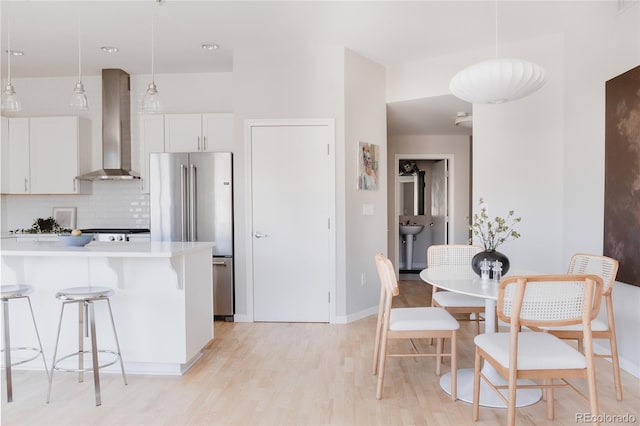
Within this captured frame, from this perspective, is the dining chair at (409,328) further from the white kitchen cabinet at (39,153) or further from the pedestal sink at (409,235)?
the pedestal sink at (409,235)

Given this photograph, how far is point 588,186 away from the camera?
3.37 metres

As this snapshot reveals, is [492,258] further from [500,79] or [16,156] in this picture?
[16,156]

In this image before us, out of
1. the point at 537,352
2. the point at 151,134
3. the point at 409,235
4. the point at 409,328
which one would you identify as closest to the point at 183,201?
the point at 151,134

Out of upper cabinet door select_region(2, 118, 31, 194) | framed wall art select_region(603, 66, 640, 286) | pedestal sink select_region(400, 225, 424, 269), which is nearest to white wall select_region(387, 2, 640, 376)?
framed wall art select_region(603, 66, 640, 286)

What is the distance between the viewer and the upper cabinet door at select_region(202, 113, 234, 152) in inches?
183

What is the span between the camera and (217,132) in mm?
4656

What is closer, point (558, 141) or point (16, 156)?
point (558, 141)

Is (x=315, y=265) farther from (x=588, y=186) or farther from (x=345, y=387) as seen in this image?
(x=588, y=186)

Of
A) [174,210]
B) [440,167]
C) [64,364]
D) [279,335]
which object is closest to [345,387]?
[279,335]

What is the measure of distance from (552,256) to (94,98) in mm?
5376

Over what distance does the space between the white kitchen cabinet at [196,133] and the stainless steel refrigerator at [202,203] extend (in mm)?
446

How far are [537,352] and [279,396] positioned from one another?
4.87 ft

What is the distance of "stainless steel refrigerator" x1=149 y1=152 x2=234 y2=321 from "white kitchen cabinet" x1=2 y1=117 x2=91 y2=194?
1.32 metres

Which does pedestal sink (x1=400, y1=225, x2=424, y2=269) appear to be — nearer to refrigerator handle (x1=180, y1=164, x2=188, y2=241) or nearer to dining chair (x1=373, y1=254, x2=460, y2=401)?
refrigerator handle (x1=180, y1=164, x2=188, y2=241)
